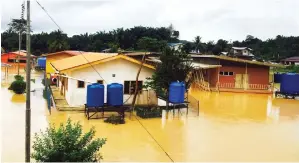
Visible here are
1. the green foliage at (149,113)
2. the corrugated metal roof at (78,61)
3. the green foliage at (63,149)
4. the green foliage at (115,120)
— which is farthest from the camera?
the corrugated metal roof at (78,61)

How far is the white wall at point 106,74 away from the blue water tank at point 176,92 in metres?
2.40

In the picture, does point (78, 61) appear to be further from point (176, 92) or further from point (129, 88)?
point (176, 92)

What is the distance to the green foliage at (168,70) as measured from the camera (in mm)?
18203

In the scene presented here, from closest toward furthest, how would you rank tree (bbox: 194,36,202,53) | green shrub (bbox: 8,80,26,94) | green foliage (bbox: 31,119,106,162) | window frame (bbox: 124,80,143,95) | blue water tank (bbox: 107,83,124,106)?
green foliage (bbox: 31,119,106,162) → blue water tank (bbox: 107,83,124,106) → window frame (bbox: 124,80,143,95) → green shrub (bbox: 8,80,26,94) → tree (bbox: 194,36,202,53)

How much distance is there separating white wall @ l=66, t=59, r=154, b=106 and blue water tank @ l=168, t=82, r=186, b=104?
2395mm

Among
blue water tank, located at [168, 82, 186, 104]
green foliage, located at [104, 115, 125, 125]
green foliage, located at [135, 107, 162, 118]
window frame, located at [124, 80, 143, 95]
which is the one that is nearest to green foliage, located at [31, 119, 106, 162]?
green foliage, located at [104, 115, 125, 125]

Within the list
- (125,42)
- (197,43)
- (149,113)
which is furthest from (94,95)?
(197,43)

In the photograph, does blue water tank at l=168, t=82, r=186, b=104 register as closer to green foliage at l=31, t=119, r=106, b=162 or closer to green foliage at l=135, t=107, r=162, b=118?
green foliage at l=135, t=107, r=162, b=118

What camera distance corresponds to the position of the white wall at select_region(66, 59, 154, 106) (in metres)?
18.2

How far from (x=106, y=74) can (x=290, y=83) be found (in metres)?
14.0

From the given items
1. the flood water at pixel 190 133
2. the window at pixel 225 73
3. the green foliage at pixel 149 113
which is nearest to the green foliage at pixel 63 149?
the flood water at pixel 190 133

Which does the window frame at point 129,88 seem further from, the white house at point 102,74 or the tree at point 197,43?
the tree at point 197,43

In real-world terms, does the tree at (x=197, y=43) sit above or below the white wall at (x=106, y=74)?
above

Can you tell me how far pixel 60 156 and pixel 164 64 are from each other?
1152 centimetres
